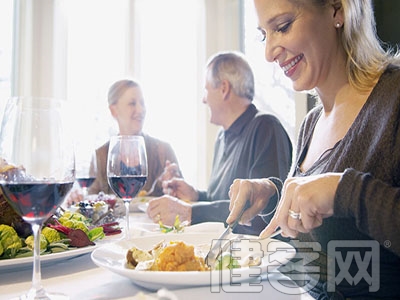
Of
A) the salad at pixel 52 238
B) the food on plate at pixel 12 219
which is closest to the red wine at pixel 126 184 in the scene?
the salad at pixel 52 238

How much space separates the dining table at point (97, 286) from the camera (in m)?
0.49

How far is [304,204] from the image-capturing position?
2.18 feet

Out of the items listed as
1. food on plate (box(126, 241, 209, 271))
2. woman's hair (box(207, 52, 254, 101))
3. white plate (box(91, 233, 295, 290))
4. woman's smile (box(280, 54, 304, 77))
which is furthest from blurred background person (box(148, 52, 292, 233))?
food on plate (box(126, 241, 209, 271))

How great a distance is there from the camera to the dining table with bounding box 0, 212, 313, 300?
492 millimetres

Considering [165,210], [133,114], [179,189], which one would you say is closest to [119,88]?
[133,114]

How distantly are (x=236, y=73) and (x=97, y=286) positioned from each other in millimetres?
1711

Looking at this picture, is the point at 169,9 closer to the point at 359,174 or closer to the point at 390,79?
the point at 390,79

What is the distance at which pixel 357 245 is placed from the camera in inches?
34.8

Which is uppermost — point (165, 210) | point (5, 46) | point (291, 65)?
point (5, 46)

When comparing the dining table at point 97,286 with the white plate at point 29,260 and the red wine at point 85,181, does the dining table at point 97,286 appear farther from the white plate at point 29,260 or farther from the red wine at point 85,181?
the red wine at point 85,181

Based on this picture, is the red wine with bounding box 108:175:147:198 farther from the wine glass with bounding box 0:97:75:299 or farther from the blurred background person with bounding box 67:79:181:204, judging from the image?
the blurred background person with bounding box 67:79:181:204

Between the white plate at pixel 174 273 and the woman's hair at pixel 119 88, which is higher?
the woman's hair at pixel 119 88

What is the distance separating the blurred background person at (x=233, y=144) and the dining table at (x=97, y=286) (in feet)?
2.64

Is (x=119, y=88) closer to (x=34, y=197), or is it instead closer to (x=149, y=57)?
(x=149, y=57)
